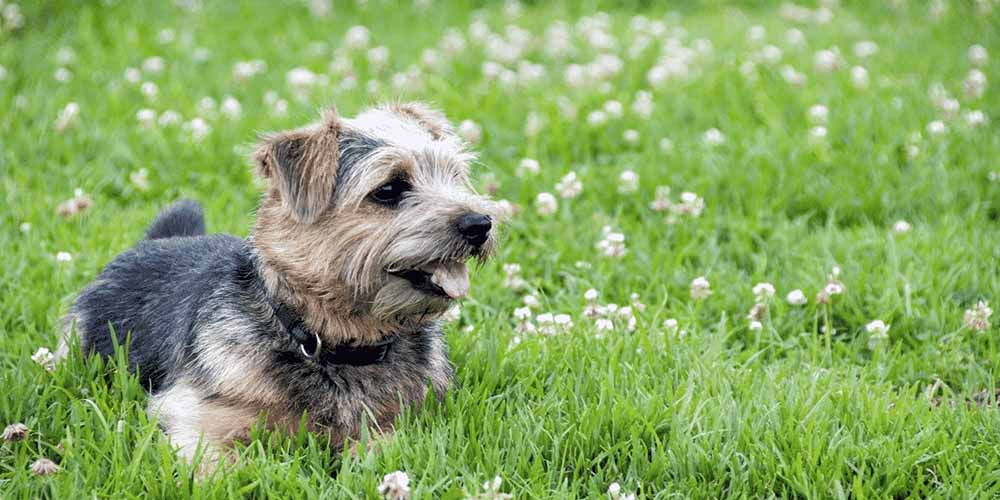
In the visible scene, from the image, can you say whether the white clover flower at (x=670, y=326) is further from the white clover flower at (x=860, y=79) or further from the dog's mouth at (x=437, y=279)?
the white clover flower at (x=860, y=79)

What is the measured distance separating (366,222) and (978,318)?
3.48 metres

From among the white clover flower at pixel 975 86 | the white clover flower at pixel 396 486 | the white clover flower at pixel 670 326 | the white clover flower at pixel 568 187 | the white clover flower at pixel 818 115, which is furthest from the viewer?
the white clover flower at pixel 975 86

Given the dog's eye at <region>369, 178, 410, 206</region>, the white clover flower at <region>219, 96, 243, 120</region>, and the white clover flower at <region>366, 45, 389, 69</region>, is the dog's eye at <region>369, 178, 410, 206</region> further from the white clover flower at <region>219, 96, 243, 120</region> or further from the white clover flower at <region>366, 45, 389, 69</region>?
the white clover flower at <region>366, 45, 389, 69</region>

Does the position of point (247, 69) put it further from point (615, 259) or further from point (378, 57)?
point (615, 259)

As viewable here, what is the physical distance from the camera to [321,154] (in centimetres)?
439

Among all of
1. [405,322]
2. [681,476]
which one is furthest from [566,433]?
[405,322]

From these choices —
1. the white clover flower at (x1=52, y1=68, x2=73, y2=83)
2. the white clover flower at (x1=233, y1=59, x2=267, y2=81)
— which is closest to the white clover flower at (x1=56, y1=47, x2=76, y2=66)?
the white clover flower at (x1=52, y1=68, x2=73, y2=83)

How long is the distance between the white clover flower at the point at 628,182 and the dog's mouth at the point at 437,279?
3.16m

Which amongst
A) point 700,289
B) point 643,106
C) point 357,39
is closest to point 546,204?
point 700,289

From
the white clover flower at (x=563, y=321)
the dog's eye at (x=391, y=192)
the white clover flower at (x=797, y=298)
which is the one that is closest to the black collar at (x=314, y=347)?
the dog's eye at (x=391, y=192)

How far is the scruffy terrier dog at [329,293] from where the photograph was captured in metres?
4.29

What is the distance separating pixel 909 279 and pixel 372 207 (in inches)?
138

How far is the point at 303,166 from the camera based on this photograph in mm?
4359

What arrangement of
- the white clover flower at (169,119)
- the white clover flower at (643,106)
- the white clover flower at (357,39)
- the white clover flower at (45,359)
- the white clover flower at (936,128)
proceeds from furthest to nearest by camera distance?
the white clover flower at (357,39), the white clover flower at (643,106), the white clover flower at (169,119), the white clover flower at (936,128), the white clover flower at (45,359)
